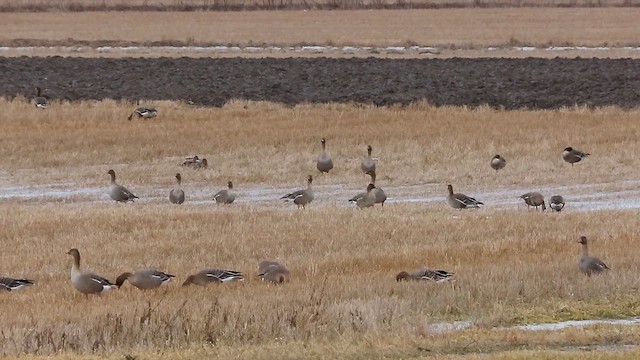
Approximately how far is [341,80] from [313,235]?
25.3 m

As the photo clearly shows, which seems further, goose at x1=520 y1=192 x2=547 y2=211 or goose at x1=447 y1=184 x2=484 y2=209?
goose at x1=520 y1=192 x2=547 y2=211

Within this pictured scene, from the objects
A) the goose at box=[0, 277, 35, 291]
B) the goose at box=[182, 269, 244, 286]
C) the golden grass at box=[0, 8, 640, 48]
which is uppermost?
the goose at box=[182, 269, 244, 286]

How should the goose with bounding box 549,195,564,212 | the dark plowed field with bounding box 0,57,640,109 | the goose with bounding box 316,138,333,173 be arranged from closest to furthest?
the goose with bounding box 549,195,564,212 < the goose with bounding box 316,138,333,173 < the dark plowed field with bounding box 0,57,640,109

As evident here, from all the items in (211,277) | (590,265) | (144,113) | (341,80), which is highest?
(590,265)

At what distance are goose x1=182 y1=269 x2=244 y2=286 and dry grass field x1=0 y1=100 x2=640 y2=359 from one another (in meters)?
0.13

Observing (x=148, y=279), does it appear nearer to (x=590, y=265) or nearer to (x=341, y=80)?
(x=590, y=265)

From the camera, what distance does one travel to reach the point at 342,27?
7775cm

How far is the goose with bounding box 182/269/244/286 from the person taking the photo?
1483cm

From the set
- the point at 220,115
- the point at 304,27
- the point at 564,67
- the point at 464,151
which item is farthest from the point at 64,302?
the point at 304,27

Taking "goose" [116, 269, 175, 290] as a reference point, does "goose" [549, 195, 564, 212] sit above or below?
below

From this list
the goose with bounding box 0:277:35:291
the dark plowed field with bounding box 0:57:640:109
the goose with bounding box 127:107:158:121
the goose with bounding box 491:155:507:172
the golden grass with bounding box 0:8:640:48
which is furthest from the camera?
the golden grass with bounding box 0:8:640:48

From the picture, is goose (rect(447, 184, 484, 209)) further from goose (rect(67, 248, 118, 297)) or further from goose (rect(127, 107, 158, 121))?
goose (rect(127, 107, 158, 121))

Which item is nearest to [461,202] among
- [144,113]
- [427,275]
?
[427,275]

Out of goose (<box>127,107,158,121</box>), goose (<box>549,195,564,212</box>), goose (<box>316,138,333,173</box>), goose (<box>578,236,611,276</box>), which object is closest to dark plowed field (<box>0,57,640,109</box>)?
goose (<box>127,107,158,121</box>)
